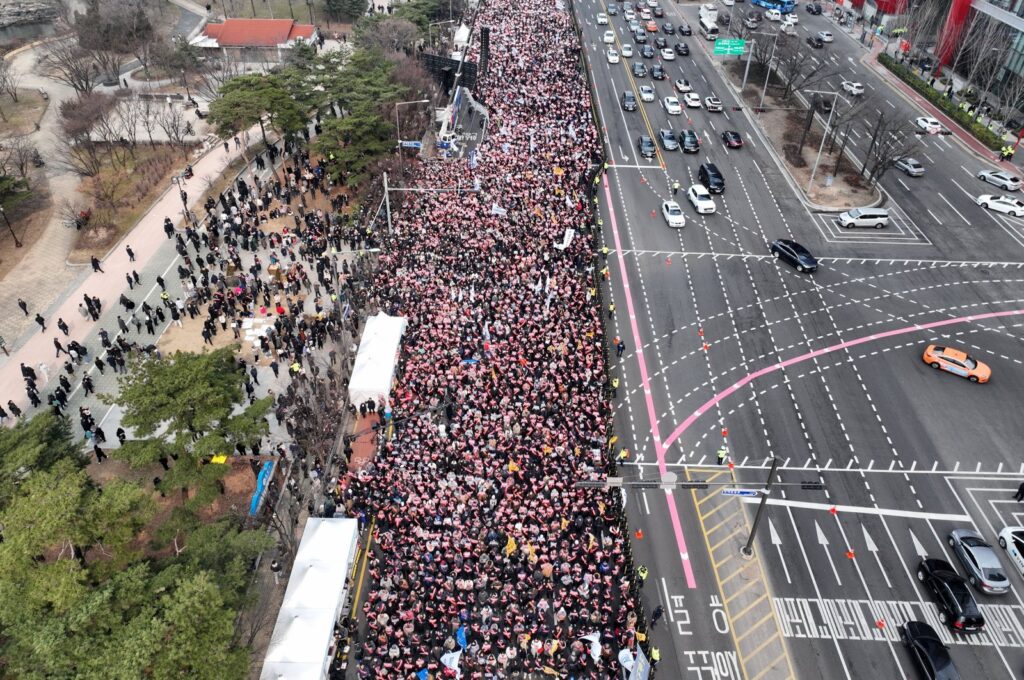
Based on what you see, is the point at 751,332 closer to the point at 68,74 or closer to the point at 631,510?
the point at 631,510

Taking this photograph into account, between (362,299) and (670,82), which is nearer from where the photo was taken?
(362,299)

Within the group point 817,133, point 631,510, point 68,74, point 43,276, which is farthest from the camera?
point 68,74

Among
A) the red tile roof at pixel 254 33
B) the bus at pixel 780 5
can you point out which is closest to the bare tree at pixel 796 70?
the bus at pixel 780 5

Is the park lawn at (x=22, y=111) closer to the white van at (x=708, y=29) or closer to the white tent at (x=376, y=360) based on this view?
the white tent at (x=376, y=360)

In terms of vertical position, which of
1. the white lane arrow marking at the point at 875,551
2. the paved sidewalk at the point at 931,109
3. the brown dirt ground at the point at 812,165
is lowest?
the white lane arrow marking at the point at 875,551

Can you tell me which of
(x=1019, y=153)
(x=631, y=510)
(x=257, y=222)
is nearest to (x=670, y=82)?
(x=1019, y=153)

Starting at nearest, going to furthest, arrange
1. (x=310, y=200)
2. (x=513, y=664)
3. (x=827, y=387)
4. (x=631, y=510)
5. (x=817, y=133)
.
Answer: (x=513, y=664), (x=631, y=510), (x=827, y=387), (x=310, y=200), (x=817, y=133)

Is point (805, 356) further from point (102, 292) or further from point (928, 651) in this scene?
point (102, 292)

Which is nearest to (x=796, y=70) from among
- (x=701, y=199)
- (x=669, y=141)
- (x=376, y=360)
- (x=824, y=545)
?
(x=669, y=141)
